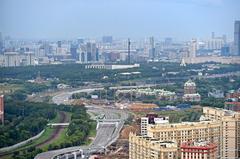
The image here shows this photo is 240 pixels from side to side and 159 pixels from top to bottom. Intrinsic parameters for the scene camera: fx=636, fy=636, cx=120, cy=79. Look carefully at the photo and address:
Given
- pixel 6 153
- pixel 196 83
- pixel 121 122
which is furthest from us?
pixel 196 83

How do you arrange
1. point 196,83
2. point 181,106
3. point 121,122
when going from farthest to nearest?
point 196,83 → point 181,106 → point 121,122

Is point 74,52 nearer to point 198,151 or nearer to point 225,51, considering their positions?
Result: point 225,51

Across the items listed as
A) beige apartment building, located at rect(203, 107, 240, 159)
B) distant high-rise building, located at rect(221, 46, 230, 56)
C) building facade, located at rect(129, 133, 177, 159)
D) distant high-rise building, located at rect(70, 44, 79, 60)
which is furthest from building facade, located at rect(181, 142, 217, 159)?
distant high-rise building, located at rect(70, 44, 79, 60)

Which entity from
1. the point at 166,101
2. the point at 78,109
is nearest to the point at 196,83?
the point at 166,101

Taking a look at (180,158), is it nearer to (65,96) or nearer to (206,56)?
(65,96)

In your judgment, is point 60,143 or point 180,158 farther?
point 60,143

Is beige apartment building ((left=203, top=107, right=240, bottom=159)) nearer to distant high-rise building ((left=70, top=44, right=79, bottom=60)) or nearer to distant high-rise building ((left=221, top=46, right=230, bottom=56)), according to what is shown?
→ distant high-rise building ((left=221, top=46, right=230, bottom=56))

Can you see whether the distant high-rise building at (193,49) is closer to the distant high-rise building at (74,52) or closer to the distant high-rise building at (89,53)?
the distant high-rise building at (89,53)
